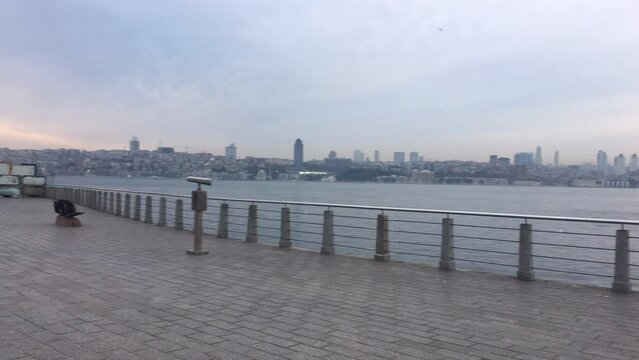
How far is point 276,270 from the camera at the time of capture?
394 inches

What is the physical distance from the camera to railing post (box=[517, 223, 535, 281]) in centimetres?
927

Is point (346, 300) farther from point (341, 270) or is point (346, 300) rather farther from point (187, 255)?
point (187, 255)

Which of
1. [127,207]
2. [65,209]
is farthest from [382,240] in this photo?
[127,207]

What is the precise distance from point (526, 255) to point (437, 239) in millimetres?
21927

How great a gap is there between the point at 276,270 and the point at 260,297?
239 cm

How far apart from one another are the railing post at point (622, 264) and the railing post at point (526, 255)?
50.6 inches

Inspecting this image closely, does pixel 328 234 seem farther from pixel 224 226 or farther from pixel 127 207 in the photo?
pixel 127 207

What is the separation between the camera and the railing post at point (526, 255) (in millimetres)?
9266

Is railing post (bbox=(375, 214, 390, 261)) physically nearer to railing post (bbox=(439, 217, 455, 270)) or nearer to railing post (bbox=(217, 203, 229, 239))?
railing post (bbox=(439, 217, 455, 270))

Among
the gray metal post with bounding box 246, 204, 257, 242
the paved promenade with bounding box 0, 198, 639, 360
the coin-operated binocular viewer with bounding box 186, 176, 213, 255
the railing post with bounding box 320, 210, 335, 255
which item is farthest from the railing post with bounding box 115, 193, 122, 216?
the railing post with bounding box 320, 210, 335, 255

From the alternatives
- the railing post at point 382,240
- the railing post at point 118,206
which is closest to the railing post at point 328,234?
the railing post at point 382,240

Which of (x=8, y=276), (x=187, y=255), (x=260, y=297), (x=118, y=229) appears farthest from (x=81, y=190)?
(x=260, y=297)

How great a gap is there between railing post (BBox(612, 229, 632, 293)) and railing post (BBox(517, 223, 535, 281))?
1.28 metres

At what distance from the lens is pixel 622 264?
8328mm
